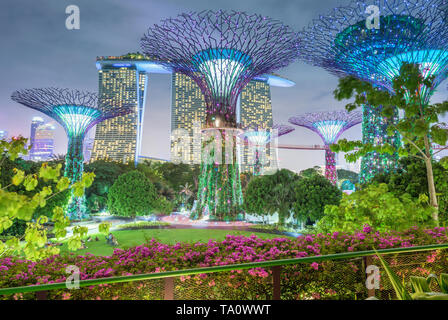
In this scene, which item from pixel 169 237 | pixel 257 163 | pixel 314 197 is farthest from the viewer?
pixel 257 163

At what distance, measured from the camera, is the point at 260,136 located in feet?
121

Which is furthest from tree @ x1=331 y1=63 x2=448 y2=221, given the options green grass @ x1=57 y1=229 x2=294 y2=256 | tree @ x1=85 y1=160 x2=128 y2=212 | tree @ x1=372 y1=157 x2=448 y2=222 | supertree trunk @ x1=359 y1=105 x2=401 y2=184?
tree @ x1=85 y1=160 x2=128 y2=212

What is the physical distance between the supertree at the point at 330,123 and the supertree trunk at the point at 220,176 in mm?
14377

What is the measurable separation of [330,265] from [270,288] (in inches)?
24.3

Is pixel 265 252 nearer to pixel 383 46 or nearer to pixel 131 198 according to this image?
pixel 383 46

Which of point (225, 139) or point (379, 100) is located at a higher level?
point (225, 139)

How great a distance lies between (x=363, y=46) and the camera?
13.4 metres

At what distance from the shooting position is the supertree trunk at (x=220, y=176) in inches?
709

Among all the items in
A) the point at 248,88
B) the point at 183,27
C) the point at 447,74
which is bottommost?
the point at 447,74

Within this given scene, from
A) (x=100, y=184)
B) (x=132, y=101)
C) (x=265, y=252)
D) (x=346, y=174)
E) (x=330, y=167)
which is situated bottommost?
(x=265, y=252)

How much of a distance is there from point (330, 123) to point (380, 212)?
24854 millimetres

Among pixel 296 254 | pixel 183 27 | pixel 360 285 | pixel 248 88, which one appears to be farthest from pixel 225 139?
pixel 248 88

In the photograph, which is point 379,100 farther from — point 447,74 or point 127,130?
point 127,130
